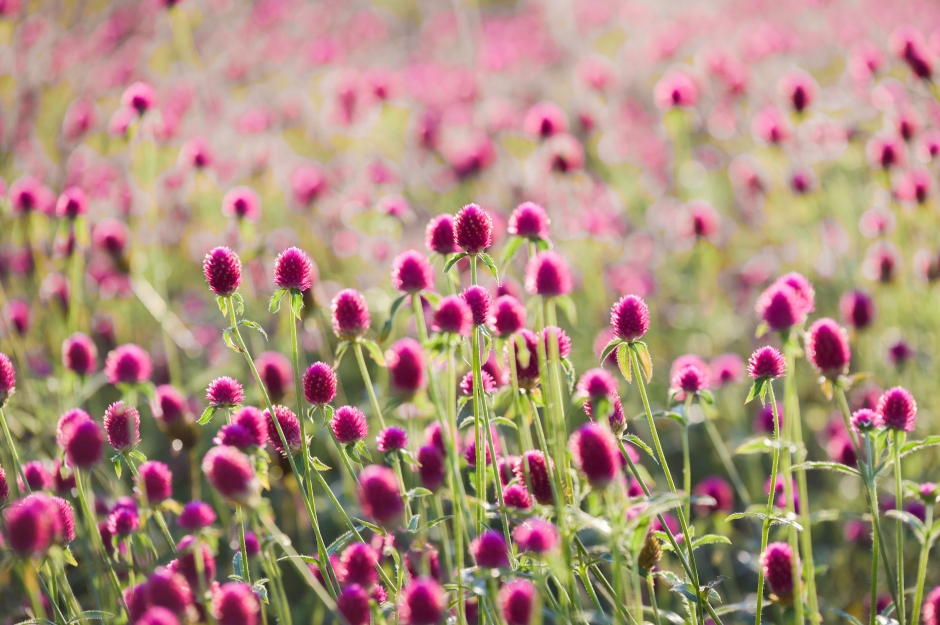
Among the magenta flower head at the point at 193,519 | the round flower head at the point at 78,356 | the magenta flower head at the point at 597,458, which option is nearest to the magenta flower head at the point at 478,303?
the magenta flower head at the point at 597,458

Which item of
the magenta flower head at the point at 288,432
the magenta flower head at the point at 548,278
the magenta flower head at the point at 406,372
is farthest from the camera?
the magenta flower head at the point at 288,432

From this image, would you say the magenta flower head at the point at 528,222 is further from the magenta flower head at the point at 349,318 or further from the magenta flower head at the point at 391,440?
the magenta flower head at the point at 391,440

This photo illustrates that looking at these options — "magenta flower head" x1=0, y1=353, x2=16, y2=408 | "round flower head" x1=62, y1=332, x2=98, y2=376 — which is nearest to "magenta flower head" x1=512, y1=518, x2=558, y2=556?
"magenta flower head" x1=0, y1=353, x2=16, y2=408

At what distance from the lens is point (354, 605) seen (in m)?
1.51

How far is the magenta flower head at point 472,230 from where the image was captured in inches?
73.2

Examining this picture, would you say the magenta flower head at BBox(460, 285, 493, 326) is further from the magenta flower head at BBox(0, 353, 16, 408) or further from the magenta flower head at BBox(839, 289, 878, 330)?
the magenta flower head at BBox(839, 289, 878, 330)

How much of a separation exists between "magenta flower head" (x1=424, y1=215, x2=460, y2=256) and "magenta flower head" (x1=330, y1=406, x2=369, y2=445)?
0.46 metres

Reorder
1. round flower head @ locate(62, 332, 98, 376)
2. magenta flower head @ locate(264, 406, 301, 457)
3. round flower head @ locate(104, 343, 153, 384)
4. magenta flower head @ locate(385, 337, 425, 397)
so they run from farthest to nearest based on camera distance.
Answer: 1. round flower head @ locate(62, 332, 98, 376)
2. round flower head @ locate(104, 343, 153, 384)
3. magenta flower head @ locate(264, 406, 301, 457)
4. magenta flower head @ locate(385, 337, 425, 397)

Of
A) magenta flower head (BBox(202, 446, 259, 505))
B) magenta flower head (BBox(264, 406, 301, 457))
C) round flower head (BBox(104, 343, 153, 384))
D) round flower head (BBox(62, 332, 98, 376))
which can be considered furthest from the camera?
round flower head (BBox(62, 332, 98, 376))

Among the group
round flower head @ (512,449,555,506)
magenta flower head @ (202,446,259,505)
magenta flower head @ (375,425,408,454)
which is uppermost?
magenta flower head @ (202,446,259,505)

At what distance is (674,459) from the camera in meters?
4.03

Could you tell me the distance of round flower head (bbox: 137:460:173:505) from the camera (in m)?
1.66

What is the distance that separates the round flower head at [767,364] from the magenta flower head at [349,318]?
90cm

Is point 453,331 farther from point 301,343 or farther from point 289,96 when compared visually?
point 289,96
